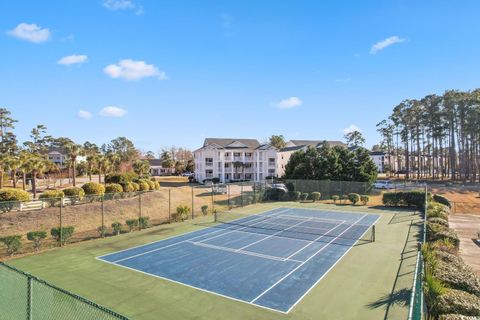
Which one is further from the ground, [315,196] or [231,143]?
[231,143]

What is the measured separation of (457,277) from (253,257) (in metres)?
7.87

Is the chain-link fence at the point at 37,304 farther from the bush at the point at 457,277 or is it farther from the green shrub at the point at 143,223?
the green shrub at the point at 143,223

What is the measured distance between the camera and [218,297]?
10008 millimetres

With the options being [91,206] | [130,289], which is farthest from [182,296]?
[91,206]

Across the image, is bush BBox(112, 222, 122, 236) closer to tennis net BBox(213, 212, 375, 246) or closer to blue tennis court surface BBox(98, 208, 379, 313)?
blue tennis court surface BBox(98, 208, 379, 313)

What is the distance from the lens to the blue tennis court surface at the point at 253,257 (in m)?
10.7

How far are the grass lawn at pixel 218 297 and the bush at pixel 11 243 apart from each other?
2.78ft

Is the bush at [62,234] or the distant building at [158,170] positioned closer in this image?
the bush at [62,234]

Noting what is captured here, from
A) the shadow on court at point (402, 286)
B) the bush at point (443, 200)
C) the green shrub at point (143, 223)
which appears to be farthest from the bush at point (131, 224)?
the bush at point (443, 200)

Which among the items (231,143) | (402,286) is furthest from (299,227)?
(231,143)

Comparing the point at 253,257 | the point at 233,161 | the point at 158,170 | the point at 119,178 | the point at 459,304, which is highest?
the point at 233,161

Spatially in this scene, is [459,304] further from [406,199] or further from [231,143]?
[231,143]

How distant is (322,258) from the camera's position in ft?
46.2

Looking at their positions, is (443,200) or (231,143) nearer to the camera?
(443,200)
